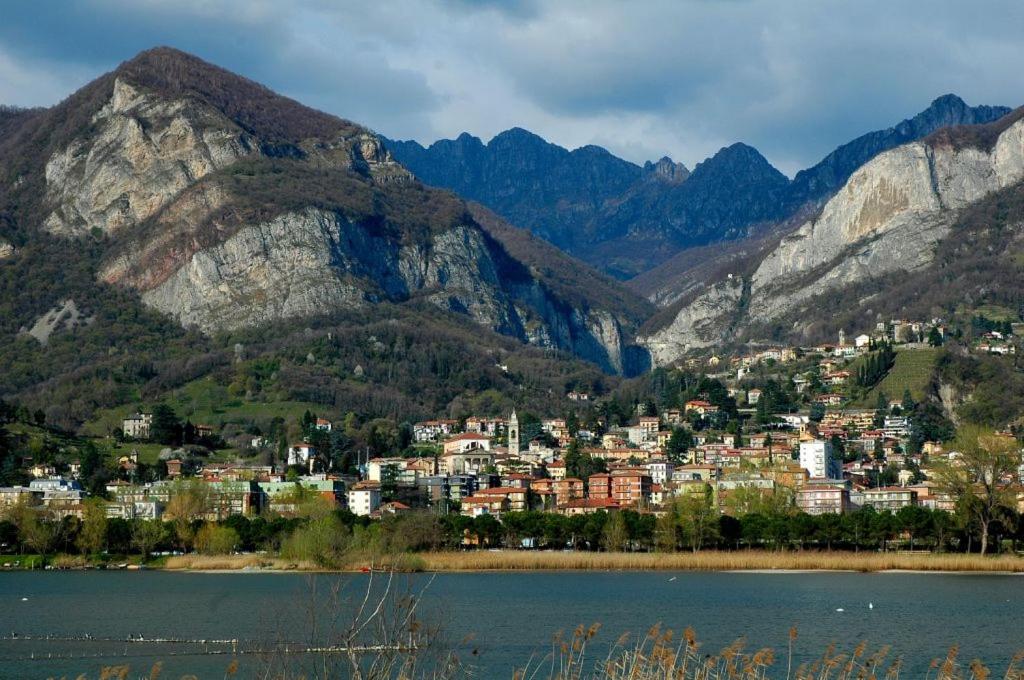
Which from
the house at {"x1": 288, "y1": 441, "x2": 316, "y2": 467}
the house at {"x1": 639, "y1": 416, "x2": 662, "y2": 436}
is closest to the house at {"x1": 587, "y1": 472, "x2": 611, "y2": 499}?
the house at {"x1": 288, "y1": 441, "x2": 316, "y2": 467}

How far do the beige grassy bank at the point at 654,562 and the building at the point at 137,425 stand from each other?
66.1 metres

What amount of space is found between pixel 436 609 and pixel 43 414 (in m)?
112

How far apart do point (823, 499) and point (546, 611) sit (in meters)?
65.9

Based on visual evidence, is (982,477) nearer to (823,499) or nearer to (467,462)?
(823,499)

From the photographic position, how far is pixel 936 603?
59.4 m

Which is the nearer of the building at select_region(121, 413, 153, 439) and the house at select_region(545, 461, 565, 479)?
the house at select_region(545, 461, 565, 479)

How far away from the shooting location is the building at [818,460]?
137 m

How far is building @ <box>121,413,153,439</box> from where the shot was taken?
157125mm

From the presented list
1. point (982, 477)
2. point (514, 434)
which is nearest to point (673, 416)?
point (514, 434)

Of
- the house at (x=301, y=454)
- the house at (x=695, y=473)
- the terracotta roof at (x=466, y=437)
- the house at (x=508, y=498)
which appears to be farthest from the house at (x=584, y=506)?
the terracotta roof at (x=466, y=437)

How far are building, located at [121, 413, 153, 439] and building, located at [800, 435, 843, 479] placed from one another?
6673cm

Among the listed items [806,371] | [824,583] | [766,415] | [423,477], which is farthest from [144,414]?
[824,583]

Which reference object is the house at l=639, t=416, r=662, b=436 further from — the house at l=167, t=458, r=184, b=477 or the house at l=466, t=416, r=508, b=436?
the house at l=167, t=458, r=184, b=477

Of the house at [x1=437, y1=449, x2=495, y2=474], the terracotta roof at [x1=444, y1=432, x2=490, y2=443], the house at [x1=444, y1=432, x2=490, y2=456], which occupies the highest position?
the terracotta roof at [x1=444, y1=432, x2=490, y2=443]
